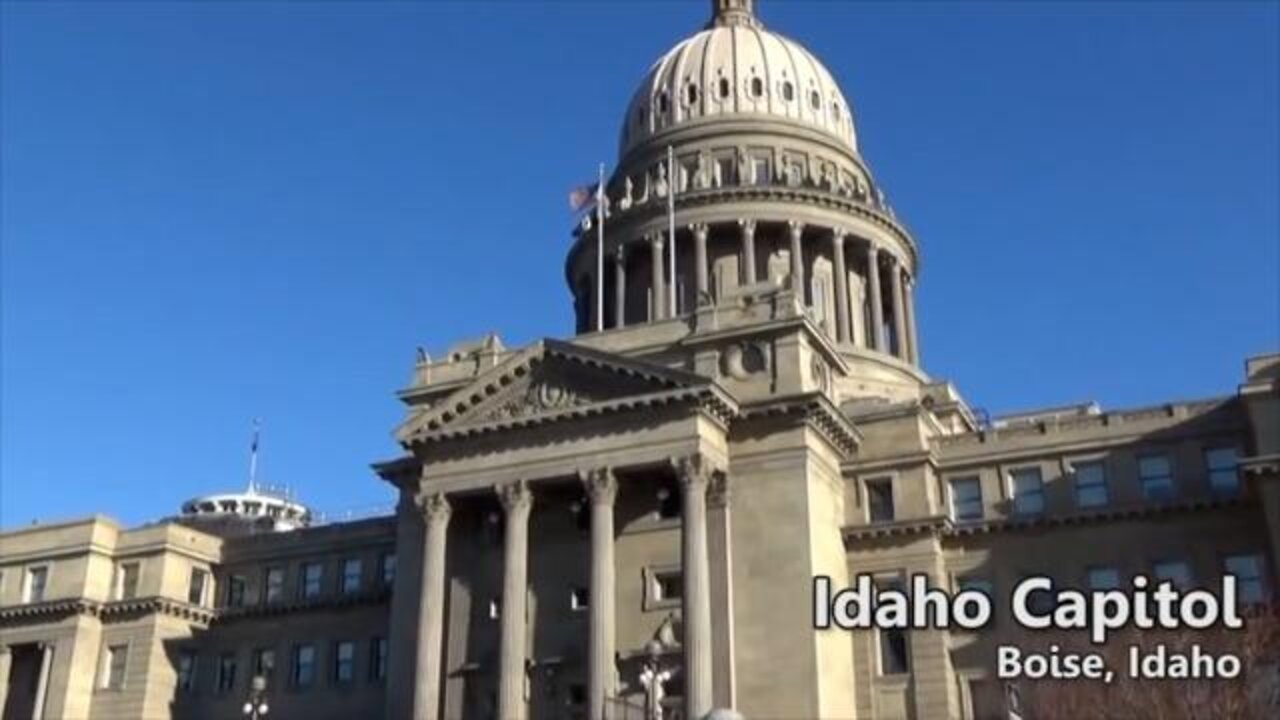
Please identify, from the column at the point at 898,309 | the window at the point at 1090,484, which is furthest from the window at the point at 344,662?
the column at the point at 898,309

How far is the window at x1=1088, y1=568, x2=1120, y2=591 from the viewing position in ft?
185

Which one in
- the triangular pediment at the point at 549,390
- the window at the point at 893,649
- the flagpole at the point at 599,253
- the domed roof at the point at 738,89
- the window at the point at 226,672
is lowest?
the window at the point at 893,649

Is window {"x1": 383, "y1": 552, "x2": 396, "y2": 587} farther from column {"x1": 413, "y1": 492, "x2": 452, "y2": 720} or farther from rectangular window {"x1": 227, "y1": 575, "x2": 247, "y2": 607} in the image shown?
column {"x1": 413, "y1": 492, "x2": 452, "y2": 720}

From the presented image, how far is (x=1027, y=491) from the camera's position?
59375mm

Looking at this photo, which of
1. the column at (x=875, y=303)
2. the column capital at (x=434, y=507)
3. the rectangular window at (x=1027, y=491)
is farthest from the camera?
the column at (x=875, y=303)

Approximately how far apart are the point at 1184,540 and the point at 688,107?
47526 millimetres

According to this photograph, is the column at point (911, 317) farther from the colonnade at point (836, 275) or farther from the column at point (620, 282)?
the column at point (620, 282)

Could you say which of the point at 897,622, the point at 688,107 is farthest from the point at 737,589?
the point at 688,107

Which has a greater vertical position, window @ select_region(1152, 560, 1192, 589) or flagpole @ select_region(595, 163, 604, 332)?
flagpole @ select_region(595, 163, 604, 332)

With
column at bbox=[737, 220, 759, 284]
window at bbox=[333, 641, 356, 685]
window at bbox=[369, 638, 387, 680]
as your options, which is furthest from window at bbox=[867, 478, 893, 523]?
window at bbox=[333, 641, 356, 685]

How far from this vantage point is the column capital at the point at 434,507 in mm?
58812

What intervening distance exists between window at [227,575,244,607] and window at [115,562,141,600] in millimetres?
4822

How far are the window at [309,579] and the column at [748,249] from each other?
28535 millimetres

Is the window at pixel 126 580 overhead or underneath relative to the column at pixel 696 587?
overhead
